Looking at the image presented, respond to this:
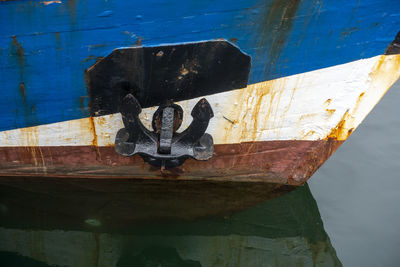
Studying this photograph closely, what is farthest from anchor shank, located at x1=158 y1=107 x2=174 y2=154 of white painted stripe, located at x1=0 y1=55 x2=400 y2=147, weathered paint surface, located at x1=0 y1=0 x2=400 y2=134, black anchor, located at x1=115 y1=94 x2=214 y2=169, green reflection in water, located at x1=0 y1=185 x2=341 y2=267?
green reflection in water, located at x1=0 y1=185 x2=341 y2=267

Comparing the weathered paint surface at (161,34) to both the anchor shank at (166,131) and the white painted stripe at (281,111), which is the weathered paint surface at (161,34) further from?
the anchor shank at (166,131)

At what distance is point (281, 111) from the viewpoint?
223 cm

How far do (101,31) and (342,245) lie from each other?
2.13 m

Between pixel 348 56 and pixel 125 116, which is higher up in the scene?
pixel 348 56

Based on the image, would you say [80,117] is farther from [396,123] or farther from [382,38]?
[396,123]

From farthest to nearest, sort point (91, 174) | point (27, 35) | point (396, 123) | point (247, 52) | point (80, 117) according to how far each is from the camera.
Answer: point (396, 123) < point (91, 174) < point (80, 117) < point (247, 52) < point (27, 35)

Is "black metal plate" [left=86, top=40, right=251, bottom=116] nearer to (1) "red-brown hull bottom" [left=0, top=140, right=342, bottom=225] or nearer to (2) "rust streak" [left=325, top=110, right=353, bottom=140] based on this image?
(1) "red-brown hull bottom" [left=0, top=140, right=342, bottom=225]

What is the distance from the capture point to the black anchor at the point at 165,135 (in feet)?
6.59

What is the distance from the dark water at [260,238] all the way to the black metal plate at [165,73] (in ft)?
3.24

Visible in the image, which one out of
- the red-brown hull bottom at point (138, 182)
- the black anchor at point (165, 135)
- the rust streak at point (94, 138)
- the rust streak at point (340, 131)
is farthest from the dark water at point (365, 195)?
the rust streak at point (94, 138)

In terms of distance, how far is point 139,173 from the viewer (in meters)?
2.60

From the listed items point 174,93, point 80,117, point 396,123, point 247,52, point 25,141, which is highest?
point 247,52

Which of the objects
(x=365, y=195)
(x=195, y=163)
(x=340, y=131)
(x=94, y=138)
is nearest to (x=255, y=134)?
(x=195, y=163)

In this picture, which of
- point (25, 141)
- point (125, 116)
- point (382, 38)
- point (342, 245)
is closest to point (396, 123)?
point (342, 245)
